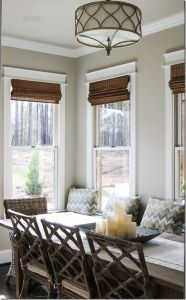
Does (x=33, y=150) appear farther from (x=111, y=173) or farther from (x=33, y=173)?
(x=111, y=173)

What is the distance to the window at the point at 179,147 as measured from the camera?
3926 mm

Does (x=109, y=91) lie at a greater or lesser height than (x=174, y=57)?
lesser

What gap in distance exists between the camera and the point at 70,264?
2510 millimetres

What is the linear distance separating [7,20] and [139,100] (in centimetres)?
164

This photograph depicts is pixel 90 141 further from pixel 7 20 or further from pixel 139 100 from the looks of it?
pixel 7 20

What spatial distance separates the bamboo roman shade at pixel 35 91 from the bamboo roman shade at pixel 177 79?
1.68 metres

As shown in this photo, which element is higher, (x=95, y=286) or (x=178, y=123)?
(x=178, y=123)

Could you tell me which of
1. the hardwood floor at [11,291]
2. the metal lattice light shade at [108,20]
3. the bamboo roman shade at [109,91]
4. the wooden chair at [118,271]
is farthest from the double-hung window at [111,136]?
the wooden chair at [118,271]

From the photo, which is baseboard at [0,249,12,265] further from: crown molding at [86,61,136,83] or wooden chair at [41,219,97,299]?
crown molding at [86,61,136,83]

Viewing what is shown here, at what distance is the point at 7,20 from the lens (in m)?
4.04

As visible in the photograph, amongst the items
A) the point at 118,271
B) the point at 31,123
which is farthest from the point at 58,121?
the point at 118,271

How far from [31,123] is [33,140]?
0.71 ft

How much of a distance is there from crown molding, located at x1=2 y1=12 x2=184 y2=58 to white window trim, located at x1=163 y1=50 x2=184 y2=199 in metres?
0.32

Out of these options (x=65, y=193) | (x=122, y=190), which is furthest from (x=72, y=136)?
(x=122, y=190)
